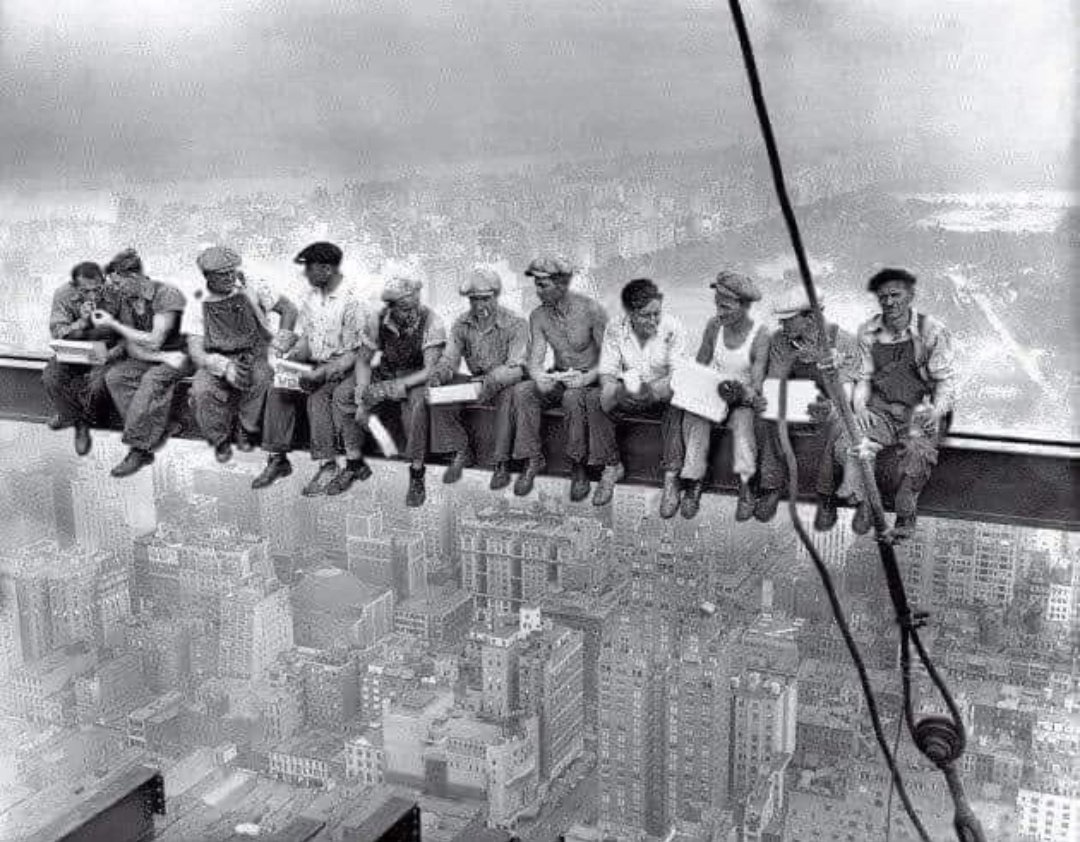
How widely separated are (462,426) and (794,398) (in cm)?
190

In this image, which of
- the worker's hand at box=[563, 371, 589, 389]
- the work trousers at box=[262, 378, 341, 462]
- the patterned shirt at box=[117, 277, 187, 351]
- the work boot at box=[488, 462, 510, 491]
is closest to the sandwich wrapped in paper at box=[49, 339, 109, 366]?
the patterned shirt at box=[117, 277, 187, 351]

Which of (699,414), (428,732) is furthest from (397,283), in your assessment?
→ (428,732)

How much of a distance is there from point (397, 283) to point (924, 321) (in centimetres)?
281

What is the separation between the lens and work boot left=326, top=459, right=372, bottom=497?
7.13m

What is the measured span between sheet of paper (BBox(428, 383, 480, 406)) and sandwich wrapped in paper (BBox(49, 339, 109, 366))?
235 centimetres

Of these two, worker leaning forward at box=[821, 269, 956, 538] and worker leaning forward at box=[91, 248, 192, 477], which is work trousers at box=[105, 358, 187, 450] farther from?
worker leaning forward at box=[821, 269, 956, 538]

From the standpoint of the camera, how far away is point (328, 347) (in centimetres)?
716

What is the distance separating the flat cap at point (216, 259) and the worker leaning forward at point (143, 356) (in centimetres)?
49

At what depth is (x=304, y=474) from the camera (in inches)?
752

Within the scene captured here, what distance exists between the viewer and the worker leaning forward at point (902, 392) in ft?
19.6

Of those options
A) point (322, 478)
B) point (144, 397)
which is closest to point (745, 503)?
point (322, 478)

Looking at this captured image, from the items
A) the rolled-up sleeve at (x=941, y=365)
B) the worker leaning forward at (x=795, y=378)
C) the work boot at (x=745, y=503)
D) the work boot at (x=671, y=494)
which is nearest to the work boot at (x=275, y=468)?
the work boot at (x=671, y=494)

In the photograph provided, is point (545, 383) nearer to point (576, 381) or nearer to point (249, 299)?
point (576, 381)

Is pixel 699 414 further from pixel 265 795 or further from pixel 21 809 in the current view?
pixel 21 809
